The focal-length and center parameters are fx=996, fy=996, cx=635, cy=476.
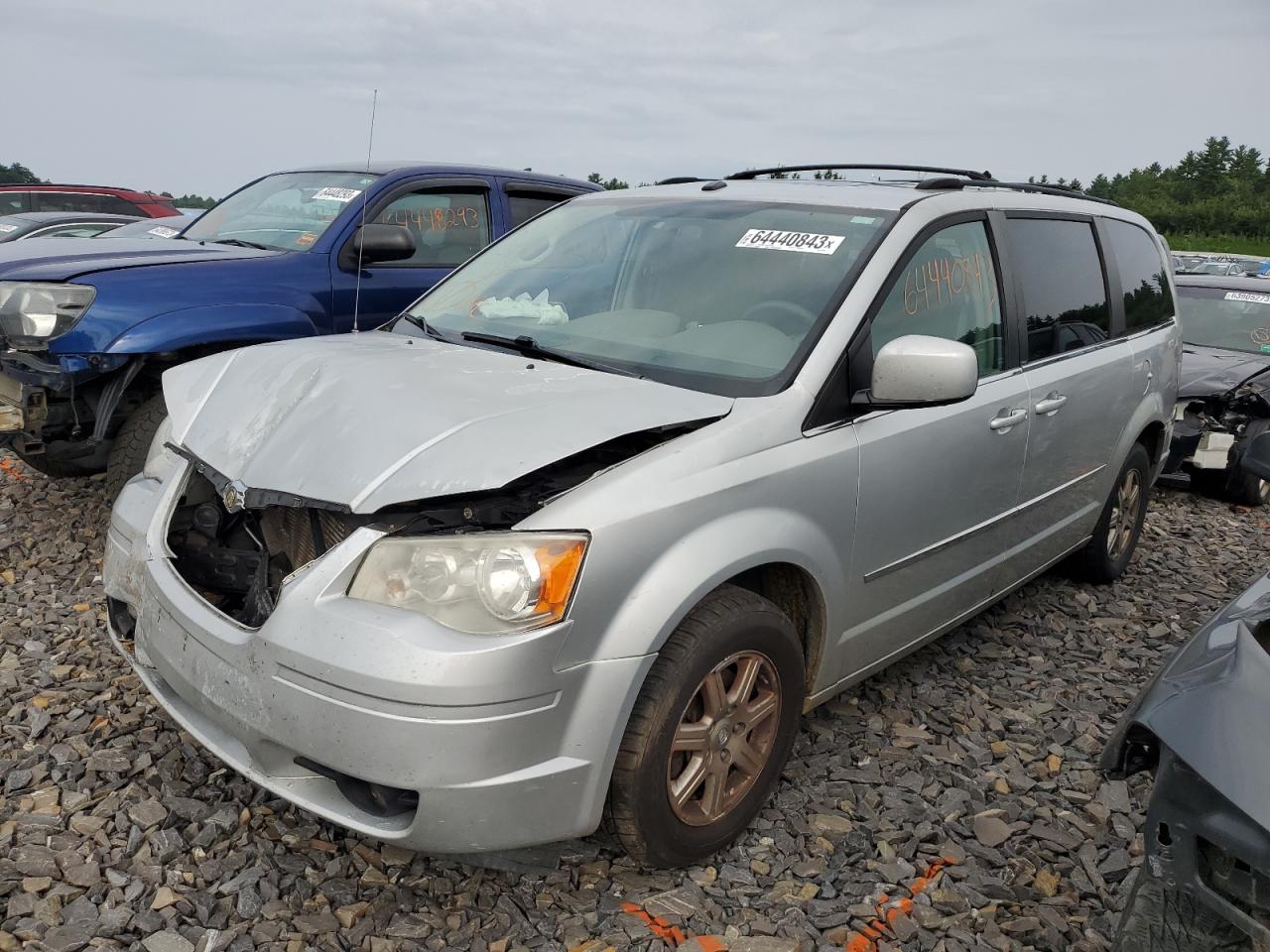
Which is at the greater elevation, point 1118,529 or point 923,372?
point 923,372

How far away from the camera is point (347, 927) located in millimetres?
2342

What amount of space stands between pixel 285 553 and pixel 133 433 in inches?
89.0

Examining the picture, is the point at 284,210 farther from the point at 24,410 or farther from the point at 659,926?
the point at 659,926

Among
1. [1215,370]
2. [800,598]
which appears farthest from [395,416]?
[1215,370]

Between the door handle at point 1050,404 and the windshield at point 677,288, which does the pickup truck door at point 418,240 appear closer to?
the windshield at point 677,288

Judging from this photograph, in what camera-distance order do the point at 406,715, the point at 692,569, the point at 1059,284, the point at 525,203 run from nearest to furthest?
the point at 406,715, the point at 692,569, the point at 1059,284, the point at 525,203

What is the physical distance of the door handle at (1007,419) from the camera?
3.28m

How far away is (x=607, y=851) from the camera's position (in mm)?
2637

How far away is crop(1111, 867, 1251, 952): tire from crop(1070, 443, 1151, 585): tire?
3.02m

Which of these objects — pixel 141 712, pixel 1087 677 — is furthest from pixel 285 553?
pixel 1087 677

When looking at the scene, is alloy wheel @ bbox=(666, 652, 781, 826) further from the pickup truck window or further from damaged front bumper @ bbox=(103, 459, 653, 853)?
the pickup truck window

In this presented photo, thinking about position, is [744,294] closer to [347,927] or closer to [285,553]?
[285,553]

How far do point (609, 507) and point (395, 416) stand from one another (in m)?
0.59

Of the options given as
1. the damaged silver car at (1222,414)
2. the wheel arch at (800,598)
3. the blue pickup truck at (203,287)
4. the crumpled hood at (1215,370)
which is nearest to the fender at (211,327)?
the blue pickup truck at (203,287)
